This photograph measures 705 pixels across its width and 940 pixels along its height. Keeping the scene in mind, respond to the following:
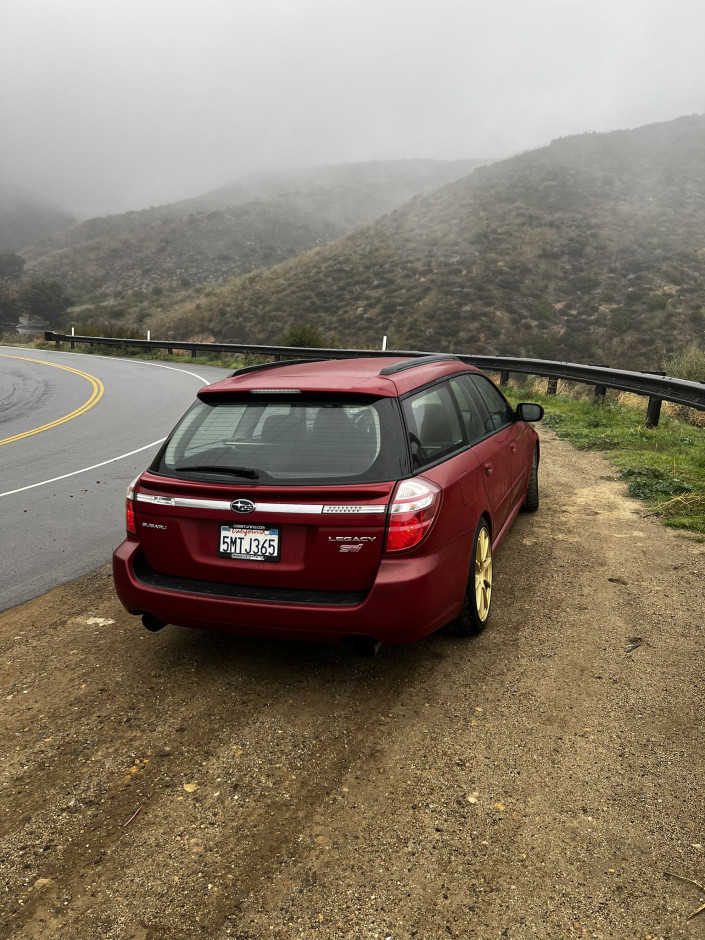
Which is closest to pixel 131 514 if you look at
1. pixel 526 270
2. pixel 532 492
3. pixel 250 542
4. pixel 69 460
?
pixel 250 542

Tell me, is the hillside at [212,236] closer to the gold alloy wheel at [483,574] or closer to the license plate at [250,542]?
the gold alloy wheel at [483,574]

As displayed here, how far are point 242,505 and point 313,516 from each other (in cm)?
39

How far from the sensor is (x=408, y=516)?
327cm

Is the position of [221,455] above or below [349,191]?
below

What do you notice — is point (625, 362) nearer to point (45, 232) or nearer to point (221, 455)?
point (221, 455)

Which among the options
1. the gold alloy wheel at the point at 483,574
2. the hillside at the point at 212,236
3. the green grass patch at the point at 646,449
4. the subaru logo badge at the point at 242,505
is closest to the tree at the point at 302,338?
the green grass patch at the point at 646,449

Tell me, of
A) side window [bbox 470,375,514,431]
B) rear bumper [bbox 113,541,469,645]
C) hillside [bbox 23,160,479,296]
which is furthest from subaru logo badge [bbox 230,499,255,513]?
hillside [bbox 23,160,479,296]

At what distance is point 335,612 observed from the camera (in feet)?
10.7

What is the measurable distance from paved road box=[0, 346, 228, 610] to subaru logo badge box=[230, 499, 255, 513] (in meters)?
2.50

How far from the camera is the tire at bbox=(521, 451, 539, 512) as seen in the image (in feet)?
21.5

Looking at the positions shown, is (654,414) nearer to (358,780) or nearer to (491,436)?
(491,436)

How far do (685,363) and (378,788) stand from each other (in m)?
21.4

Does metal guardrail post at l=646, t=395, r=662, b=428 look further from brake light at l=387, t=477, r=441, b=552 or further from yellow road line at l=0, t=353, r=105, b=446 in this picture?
yellow road line at l=0, t=353, r=105, b=446

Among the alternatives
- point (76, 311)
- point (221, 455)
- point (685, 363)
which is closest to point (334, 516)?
point (221, 455)
